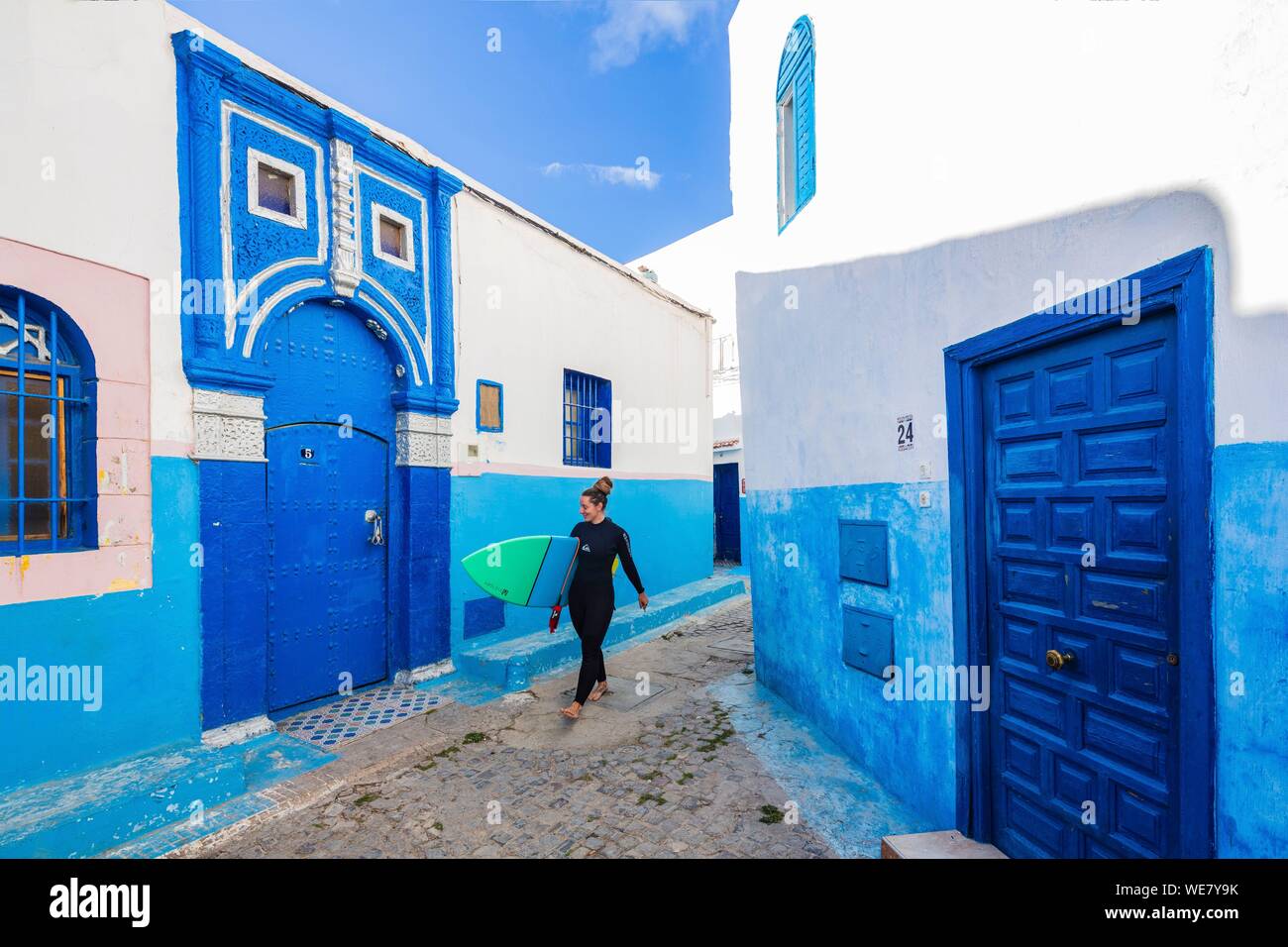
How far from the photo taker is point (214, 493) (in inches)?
167

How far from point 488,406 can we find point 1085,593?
5.47 meters

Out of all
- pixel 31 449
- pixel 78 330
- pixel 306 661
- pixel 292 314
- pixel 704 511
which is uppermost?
pixel 292 314

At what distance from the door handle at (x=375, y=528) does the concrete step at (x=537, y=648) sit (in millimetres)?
1400

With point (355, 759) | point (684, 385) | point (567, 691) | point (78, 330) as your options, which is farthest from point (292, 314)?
point (684, 385)

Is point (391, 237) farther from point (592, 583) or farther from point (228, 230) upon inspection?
point (592, 583)

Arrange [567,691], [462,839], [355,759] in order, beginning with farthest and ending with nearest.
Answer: [567,691]
[355,759]
[462,839]

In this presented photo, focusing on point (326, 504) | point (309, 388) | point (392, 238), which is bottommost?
point (326, 504)

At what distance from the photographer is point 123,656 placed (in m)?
3.72

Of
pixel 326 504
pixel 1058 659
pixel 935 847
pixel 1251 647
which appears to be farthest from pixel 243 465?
pixel 1251 647

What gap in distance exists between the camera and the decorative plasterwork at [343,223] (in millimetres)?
5145

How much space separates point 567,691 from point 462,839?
244 centimetres

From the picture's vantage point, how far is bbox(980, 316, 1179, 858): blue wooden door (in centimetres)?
225

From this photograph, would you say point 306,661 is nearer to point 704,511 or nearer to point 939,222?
point 939,222
